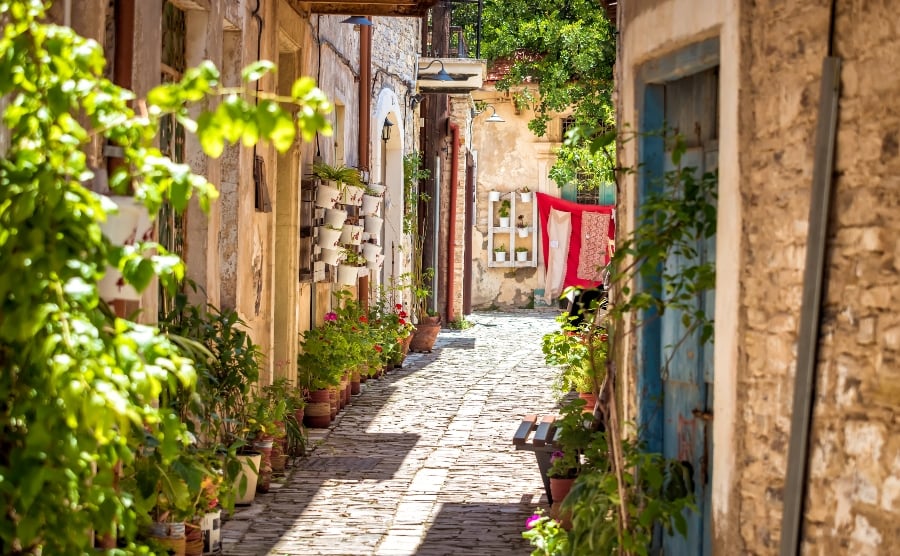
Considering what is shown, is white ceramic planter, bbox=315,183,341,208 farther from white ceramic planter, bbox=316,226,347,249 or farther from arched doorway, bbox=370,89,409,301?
arched doorway, bbox=370,89,409,301

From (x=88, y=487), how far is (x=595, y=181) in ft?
61.6

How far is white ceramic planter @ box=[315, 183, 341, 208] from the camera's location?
37.6 feet

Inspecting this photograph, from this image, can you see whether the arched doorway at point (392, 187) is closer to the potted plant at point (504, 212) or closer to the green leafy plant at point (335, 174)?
the green leafy plant at point (335, 174)

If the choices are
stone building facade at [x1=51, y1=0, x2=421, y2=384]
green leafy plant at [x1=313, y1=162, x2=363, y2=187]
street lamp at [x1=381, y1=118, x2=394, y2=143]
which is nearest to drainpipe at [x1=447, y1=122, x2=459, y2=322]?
street lamp at [x1=381, y1=118, x2=394, y2=143]

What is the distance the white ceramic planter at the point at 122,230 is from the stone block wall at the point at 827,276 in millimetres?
2109

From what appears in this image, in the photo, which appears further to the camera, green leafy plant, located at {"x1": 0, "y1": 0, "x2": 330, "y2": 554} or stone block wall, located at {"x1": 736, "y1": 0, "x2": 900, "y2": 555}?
stone block wall, located at {"x1": 736, "y1": 0, "x2": 900, "y2": 555}

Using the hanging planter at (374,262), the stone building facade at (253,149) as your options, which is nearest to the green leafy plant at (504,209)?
the stone building facade at (253,149)

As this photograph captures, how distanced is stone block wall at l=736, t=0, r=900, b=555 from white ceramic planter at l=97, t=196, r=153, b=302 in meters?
2.11

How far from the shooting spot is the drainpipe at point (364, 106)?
576 inches

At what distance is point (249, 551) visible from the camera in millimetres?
7012

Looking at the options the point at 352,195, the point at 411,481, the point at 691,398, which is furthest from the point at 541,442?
the point at 352,195

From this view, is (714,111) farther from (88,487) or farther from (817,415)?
(88,487)

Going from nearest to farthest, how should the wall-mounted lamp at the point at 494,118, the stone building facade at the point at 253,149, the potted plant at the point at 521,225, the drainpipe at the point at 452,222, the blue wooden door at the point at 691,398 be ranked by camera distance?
the blue wooden door at the point at 691,398 → the stone building facade at the point at 253,149 → the drainpipe at the point at 452,222 → the wall-mounted lamp at the point at 494,118 → the potted plant at the point at 521,225

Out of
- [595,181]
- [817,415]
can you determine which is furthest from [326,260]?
[595,181]
